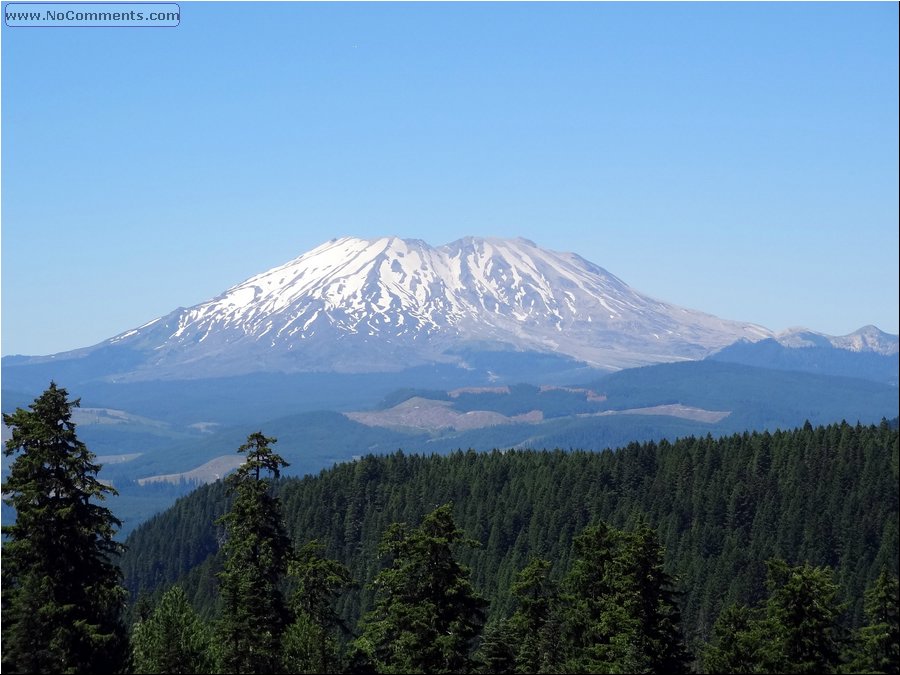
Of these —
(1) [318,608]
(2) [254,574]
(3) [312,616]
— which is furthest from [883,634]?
(2) [254,574]

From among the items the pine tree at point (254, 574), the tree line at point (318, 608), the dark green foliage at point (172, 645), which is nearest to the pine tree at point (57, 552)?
the tree line at point (318, 608)

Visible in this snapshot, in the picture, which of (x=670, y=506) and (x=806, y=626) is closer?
(x=806, y=626)

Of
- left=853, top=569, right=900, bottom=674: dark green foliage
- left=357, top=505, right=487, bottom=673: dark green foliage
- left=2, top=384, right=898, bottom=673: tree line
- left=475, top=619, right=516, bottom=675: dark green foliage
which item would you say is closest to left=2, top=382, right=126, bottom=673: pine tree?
left=2, top=384, right=898, bottom=673: tree line

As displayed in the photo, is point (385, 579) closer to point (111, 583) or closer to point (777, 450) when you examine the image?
point (111, 583)

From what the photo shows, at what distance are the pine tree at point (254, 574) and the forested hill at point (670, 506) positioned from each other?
235ft

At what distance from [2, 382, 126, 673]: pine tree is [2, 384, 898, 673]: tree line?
0.20 feet

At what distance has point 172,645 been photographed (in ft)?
162

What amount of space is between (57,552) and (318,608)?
12119mm

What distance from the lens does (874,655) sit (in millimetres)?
50094

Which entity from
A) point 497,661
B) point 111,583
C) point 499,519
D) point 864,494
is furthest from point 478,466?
point 111,583

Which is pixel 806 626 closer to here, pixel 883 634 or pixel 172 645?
pixel 883 634

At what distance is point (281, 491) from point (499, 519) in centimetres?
4604

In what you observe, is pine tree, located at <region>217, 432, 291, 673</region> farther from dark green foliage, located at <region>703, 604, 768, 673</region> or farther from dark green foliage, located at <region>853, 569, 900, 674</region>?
dark green foliage, located at <region>853, 569, 900, 674</region>

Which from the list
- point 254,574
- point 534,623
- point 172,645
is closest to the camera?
point 172,645
